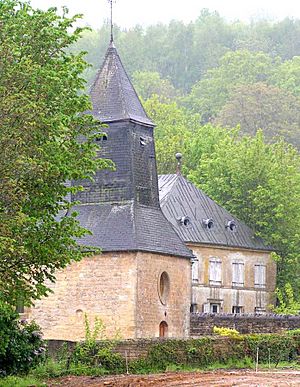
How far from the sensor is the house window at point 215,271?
62094 millimetres

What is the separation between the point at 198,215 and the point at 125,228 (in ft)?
64.1

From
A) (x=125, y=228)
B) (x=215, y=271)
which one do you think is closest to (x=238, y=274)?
(x=215, y=271)

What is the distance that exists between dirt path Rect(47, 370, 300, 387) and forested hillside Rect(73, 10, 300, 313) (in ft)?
102

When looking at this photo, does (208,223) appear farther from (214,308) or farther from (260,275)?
(260,275)

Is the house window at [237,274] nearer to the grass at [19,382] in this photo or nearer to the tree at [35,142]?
the grass at [19,382]

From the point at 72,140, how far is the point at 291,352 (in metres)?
13.7

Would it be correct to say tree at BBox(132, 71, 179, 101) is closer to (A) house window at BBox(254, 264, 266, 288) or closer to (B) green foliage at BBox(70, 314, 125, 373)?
(A) house window at BBox(254, 264, 266, 288)

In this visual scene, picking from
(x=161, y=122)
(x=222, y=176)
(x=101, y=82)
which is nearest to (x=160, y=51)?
(x=161, y=122)

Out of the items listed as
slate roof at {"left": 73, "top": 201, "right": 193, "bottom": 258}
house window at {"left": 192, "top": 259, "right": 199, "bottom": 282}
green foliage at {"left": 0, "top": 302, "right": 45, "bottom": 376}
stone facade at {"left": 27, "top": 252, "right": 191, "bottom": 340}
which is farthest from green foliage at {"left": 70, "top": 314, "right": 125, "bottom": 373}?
house window at {"left": 192, "top": 259, "right": 199, "bottom": 282}

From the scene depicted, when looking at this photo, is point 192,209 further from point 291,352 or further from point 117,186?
point 291,352

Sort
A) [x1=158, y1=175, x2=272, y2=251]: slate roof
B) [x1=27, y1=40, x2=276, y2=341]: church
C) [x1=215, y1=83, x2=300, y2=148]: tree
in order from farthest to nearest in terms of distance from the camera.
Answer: [x1=215, y1=83, x2=300, y2=148]: tree, [x1=158, y1=175, x2=272, y2=251]: slate roof, [x1=27, y1=40, x2=276, y2=341]: church

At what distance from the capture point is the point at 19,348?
2895 cm

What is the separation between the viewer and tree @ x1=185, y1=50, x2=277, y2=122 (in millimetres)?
121875

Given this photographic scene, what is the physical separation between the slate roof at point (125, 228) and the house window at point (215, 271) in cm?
1750
